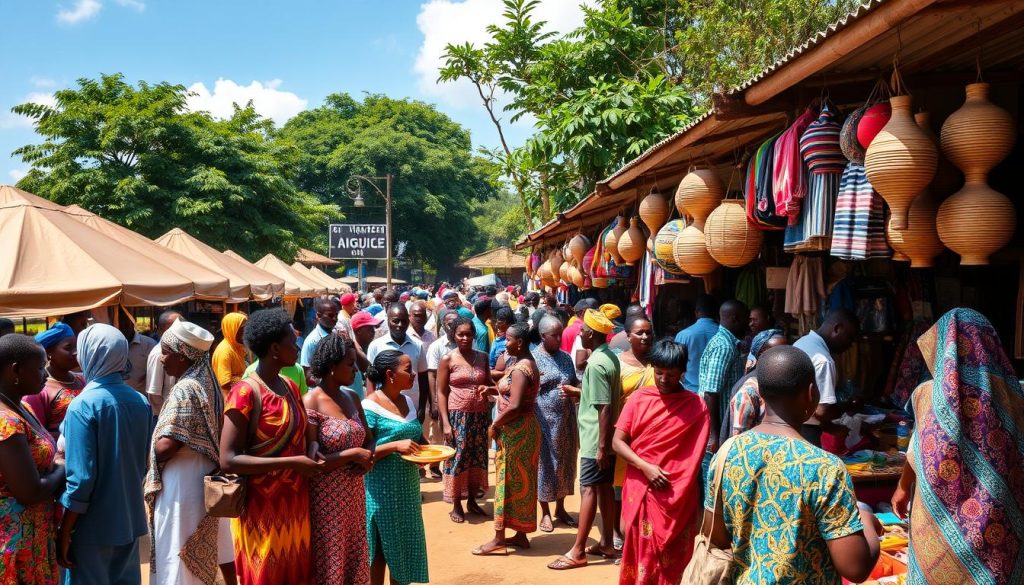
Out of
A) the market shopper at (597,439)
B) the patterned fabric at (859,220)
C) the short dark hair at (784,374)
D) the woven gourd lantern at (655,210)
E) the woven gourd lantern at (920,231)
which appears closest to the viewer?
the short dark hair at (784,374)

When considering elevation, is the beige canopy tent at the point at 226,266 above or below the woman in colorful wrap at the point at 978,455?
above

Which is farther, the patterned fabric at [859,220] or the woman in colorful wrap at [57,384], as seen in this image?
the woman in colorful wrap at [57,384]

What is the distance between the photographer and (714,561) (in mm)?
2494

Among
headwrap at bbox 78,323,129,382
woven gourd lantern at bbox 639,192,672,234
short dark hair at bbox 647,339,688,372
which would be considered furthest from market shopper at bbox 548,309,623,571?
headwrap at bbox 78,323,129,382

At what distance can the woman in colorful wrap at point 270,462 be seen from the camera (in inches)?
135

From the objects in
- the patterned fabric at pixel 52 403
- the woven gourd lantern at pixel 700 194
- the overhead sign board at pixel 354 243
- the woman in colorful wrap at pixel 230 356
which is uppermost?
the overhead sign board at pixel 354 243

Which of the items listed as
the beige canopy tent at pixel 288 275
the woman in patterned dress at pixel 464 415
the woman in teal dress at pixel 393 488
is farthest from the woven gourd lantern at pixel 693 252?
the beige canopy tent at pixel 288 275

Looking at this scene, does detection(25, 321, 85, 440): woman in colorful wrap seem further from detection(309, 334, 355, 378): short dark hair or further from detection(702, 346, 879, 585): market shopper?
detection(702, 346, 879, 585): market shopper

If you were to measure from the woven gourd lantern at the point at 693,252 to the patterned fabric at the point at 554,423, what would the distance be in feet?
4.10

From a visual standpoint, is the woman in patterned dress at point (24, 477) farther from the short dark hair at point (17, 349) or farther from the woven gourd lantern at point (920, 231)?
the woven gourd lantern at point (920, 231)

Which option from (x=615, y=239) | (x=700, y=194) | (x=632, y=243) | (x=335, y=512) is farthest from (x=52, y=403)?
(x=615, y=239)

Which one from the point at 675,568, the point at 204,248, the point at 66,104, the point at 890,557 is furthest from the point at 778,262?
the point at 66,104

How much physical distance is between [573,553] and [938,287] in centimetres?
333

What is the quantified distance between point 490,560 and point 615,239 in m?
4.27
